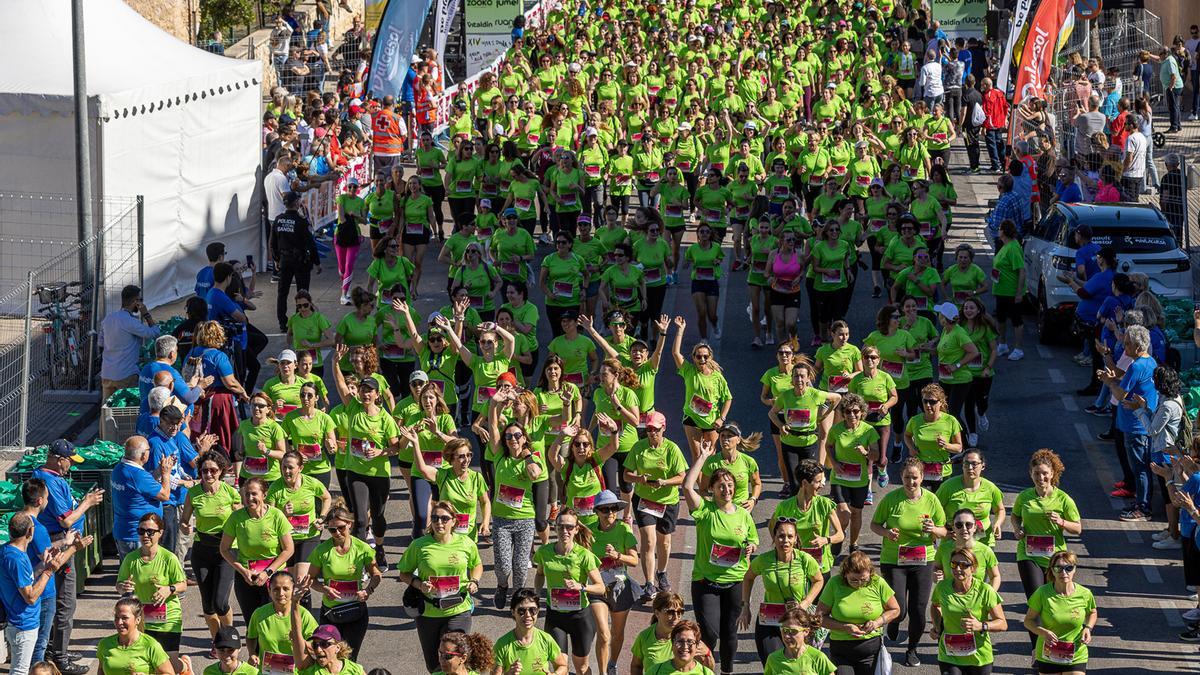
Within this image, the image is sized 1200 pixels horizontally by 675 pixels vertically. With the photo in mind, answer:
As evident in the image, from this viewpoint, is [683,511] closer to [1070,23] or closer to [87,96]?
[87,96]

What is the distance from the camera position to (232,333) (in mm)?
18578

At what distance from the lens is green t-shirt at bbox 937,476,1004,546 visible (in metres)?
13.4

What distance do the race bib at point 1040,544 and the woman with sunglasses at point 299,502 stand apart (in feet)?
16.1

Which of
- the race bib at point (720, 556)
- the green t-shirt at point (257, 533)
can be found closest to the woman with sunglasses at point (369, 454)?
the green t-shirt at point (257, 533)

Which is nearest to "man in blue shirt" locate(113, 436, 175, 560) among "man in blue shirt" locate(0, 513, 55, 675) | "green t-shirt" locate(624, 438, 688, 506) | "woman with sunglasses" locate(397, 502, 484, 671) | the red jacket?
"man in blue shirt" locate(0, 513, 55, 675)

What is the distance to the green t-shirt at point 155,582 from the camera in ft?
41.7

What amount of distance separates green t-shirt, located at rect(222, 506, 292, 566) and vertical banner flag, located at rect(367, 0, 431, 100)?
16578mm

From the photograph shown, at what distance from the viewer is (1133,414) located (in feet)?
52.9

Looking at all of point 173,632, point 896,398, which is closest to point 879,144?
point 896,398

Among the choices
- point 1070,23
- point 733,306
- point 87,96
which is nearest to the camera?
point 87,96

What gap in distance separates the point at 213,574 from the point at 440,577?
2.09 metres

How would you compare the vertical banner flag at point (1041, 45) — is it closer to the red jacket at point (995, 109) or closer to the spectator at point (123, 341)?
the red jacket at point (995, 109)

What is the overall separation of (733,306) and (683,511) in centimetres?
667

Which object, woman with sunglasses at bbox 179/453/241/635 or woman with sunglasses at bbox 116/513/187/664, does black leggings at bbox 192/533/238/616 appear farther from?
woman with sunglasses at bbox 116/513/187/664
